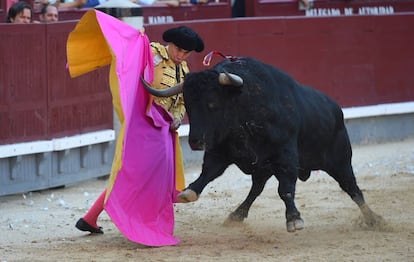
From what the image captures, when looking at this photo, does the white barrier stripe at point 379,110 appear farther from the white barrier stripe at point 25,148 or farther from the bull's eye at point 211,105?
the bull's eye at point 211,105

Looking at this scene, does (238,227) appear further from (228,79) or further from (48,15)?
(48,15)

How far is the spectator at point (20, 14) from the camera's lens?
28.0 ft

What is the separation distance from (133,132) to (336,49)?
5.52 meters

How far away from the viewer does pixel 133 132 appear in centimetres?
662

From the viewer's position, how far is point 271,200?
856cm

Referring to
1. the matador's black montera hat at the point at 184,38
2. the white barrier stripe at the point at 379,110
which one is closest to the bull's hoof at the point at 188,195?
the matador's black montera hat at the point at 184,38

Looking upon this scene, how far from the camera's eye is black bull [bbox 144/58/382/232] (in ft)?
20.5

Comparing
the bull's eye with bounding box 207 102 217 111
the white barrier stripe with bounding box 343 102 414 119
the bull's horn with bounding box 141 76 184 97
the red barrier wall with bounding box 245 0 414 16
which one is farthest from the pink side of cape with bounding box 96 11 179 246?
the red barrier wall with bounding box 245 0 414 16

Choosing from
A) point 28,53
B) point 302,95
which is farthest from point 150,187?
point 28,53

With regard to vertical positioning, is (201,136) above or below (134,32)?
below

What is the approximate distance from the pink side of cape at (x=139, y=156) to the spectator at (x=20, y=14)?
81.8 inches

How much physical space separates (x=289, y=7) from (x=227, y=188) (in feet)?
13.6

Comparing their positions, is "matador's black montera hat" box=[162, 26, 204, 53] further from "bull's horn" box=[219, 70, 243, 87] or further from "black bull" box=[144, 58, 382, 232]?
"bull's horn" box=[219, 70, 243, 87]

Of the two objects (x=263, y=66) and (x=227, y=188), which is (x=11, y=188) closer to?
(x=227, y=188)
